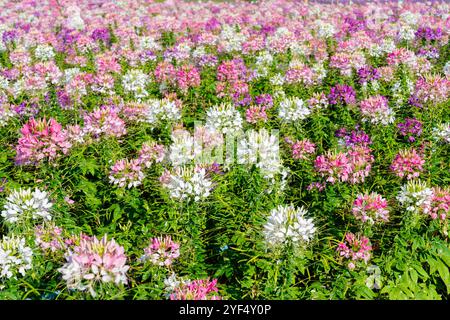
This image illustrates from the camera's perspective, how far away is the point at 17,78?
8.48 m

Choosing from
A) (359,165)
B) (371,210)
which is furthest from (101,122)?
(371,210)

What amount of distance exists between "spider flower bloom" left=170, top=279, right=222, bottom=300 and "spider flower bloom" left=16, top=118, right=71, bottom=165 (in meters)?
2.07

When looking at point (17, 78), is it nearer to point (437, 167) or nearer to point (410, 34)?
point (437, 167)

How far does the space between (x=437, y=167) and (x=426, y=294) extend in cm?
200

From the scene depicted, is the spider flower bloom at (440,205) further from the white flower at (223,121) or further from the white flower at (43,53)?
the white flower at (43,53)

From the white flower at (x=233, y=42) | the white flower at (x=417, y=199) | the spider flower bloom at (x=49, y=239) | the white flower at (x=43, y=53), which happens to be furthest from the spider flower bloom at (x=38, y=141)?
the white flower at (x=233, y=42)

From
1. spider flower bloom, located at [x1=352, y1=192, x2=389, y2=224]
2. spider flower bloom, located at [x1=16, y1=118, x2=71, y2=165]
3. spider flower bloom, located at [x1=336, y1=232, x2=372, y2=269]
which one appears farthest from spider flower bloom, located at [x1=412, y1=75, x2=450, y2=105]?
spider flower bloom, located at [x1=16, y1=118, x2=71, y2=165]

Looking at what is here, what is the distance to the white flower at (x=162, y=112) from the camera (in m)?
6.21

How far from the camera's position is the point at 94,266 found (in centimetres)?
289

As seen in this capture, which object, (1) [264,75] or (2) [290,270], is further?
(1) [264,75]

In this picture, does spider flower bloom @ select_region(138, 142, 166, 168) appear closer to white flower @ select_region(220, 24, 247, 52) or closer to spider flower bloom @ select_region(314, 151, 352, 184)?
spider flower bloom @ select_region(314, 151, 352, 184)

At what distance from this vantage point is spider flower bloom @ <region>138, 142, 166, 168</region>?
16.2 ft
